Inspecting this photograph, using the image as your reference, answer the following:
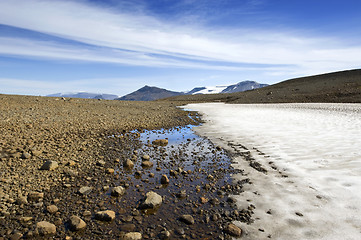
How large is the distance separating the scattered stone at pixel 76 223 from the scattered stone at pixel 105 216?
0.39m

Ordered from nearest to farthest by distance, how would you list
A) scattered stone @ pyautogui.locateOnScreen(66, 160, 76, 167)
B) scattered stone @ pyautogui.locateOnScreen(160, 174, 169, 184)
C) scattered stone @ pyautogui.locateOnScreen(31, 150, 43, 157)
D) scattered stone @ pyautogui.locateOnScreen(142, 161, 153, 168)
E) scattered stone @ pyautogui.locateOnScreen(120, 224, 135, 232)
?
1. scattered stone @ pyautogui.locateOnScreen(120, 224, 135, 232)
2. scattered stone @ pyautogui.locateOnScreen(160, 174, 169, 184)
3. scattered stone @ pyautogui.locateOnScreen(66, 160, 76, 167)
4. scattered stone @ pyautogui.locateOnScreen(31, 150, 43, 157)
5. scattered stone @ pyautogui.locateOnScreen(142, 161, 153, 168)

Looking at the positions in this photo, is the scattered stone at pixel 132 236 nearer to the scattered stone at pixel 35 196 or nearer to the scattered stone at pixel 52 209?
the scattered stone at pixel 52 209

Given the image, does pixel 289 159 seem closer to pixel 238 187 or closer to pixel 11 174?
pixel 238 187

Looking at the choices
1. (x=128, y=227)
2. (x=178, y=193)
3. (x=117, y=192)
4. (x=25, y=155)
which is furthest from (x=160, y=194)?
(x=25, y=155)

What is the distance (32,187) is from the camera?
669 cm

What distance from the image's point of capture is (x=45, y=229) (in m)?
4.81

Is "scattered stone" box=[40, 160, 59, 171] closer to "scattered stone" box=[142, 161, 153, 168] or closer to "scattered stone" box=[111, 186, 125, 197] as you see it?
"scattered stone" box=[111, 186, 125, 197]

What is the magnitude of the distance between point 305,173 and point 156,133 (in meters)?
10.7

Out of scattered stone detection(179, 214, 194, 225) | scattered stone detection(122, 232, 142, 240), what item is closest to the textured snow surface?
scattered stone detection(179, 214, 194, 225)

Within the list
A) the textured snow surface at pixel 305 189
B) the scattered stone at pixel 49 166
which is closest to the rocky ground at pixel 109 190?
the scattered stone at pixel 49 166

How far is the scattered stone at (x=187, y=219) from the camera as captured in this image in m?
5.38

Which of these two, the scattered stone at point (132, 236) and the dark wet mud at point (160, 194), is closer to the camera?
the scattered stone at point (132, 236)

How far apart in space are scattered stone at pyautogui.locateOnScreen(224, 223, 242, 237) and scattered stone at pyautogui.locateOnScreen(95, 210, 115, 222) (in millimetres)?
2952

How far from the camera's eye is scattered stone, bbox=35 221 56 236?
15.7 feet
